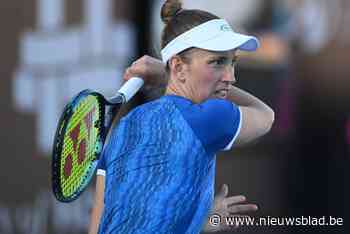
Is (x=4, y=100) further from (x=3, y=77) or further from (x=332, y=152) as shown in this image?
(x=332, y=152)

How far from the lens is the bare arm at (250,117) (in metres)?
2.29

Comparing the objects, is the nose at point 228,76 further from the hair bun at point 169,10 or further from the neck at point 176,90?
the hair bun at point 169,10

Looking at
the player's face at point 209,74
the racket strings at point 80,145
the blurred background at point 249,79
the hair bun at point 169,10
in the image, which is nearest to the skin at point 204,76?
the player's face at point 209,74

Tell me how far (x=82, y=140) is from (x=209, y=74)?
38cm

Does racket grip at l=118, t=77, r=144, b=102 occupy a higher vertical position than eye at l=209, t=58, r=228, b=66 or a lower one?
lower

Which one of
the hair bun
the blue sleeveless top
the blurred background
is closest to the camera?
the blue sleeveless top

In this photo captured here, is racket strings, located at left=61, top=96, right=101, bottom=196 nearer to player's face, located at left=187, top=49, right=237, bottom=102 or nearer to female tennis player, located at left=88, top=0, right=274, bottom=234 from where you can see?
female tennis player, located at left=88, top=0, right=274, bottom=234

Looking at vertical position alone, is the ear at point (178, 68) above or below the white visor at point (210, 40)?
below

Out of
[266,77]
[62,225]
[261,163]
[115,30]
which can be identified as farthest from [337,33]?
[62,225]

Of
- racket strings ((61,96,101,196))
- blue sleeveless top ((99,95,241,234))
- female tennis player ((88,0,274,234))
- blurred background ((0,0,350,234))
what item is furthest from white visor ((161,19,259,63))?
blurred background ((0,0,350,234))

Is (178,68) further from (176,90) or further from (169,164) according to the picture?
(169,164)

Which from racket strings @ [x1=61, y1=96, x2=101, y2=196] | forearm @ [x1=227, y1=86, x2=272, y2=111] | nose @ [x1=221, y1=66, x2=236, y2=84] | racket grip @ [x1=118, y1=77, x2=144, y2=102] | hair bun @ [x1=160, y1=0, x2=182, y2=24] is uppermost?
hair bun @ [x1=160, y1=0, x2=182, y2=24]

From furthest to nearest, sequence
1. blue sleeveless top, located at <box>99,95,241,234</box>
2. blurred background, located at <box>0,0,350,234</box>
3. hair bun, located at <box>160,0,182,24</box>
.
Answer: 1. blurred background, located at <box>0,0,350,234</box>
2. hair bun, located at <box>160,0,182,24</box>
3. blue sleeveless top, located at <box>99,95,241,234</box>

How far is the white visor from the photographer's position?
7.42 ft
